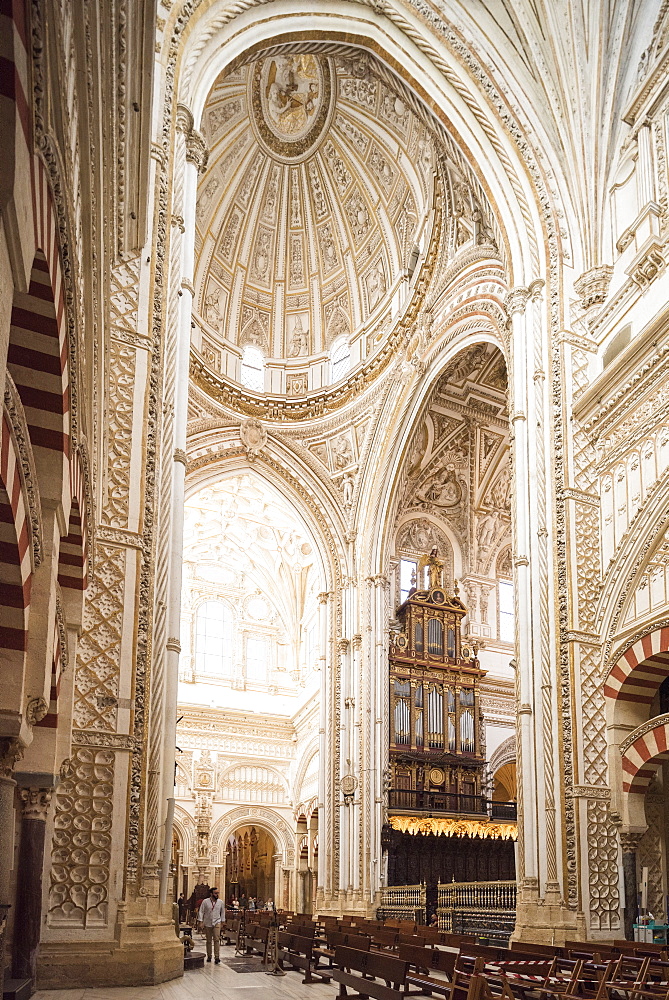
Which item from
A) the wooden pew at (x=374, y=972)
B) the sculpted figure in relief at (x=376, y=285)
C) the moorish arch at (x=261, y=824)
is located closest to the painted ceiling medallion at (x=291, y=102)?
the sculpted figure in relief at (x=376, y=285)

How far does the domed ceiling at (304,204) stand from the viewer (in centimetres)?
2081

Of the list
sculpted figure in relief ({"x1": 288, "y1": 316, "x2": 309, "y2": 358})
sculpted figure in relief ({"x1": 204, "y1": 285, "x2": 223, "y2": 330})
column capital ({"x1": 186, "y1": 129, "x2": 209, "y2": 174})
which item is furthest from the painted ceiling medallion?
column capital ({"x1": 186, "y1": 129, "x2": 209, "y2": 174})

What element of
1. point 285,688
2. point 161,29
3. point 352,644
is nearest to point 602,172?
point 161,29

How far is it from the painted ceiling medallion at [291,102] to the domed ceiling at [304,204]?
0.02m

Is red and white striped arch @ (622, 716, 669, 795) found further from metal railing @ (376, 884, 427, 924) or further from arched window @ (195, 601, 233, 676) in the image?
arched window @ (195, 601, 233, 676)

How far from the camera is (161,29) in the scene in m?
12.8

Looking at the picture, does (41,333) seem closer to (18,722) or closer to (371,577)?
(18,722)

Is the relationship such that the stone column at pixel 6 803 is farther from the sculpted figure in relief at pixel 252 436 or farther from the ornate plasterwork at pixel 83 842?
the sculpted figure in relief at pixel 252 436

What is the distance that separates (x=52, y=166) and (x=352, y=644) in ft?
63.5

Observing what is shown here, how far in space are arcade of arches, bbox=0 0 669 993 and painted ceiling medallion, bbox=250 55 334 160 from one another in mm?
95

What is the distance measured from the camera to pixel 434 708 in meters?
23.7

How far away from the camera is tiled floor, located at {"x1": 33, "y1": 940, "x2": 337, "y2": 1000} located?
27.0 feet

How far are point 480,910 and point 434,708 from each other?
768 centimetres

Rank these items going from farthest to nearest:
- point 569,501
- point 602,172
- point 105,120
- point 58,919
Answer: point 602,172 → point 569,501 → point 58,919 → point 105,120
